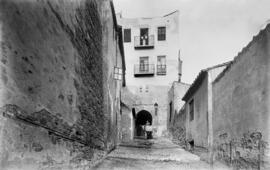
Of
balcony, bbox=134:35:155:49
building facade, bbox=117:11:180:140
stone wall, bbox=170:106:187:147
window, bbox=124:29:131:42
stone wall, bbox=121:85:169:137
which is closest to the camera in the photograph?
stone wall, bbox=170:106:187:147

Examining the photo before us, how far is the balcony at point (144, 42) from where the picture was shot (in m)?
25.0

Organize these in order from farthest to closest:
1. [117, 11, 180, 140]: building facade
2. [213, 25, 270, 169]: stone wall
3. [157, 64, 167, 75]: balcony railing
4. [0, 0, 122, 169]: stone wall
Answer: [157, 64, 167, 75]: balcony railing < [117, 11, 180, 140]: building facade < [213, 25, 270, 169]: stone wall < [0, 0, 122, 169]: stone wall

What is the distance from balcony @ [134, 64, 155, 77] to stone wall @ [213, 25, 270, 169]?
18437 millimetres

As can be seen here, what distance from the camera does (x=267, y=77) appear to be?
3.77m

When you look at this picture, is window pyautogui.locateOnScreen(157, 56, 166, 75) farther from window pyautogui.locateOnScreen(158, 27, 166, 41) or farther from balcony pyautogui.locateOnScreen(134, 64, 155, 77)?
window pyautogui.locateOnScreen(158, 27, 166, 41)

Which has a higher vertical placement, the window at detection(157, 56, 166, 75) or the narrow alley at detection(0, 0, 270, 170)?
the window at detection(157, 56, 166, 75)

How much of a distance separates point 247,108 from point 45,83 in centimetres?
359

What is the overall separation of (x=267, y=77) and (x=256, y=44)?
750 millimetres

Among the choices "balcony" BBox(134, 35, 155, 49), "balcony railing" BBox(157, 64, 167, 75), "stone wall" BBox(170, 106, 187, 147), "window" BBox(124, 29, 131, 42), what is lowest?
"stone wall" BBox(170, 106, 187, 147)

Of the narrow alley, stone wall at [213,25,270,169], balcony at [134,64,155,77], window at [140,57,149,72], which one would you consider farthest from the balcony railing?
stone wall at [213,25,270,169]

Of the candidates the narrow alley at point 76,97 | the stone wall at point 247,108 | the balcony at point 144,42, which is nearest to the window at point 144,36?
the balcony at point 144,42

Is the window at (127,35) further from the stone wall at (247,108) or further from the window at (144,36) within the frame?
the stone wall at (247,108)

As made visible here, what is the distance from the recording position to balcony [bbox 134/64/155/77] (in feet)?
81.3

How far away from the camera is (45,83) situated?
8.98 ft
